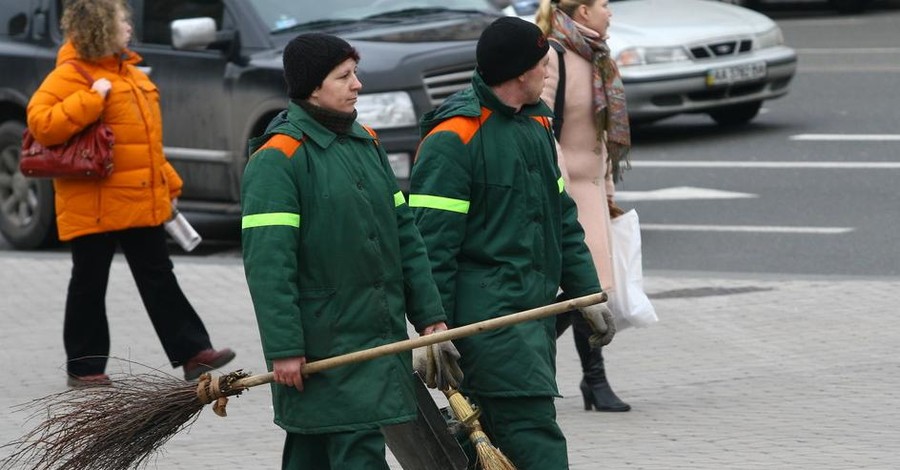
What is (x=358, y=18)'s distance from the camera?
11617 mm

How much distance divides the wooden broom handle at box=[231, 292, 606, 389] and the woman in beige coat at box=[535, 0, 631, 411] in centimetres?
191

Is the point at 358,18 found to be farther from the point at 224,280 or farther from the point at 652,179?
the point at 652,179

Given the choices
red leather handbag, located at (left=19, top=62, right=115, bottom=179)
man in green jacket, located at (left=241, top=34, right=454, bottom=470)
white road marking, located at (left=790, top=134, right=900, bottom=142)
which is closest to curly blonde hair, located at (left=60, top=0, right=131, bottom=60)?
red leather handbag, located at (left=19, top=62, right=115, bottom=179)

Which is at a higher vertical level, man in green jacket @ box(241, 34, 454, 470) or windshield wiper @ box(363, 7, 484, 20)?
man in green jacket @ box(241, 34, 454, 470)

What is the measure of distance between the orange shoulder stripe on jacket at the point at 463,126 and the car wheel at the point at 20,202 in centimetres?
708

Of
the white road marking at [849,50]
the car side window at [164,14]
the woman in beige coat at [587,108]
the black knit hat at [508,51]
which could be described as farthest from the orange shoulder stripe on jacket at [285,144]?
the white road marking at [849,50]

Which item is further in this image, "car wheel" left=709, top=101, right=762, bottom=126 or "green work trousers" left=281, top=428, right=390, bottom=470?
"car wheel" left=709, top=101, right=762, bottom=126

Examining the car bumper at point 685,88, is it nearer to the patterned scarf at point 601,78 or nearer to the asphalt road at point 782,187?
the asphalt road at point 782,187

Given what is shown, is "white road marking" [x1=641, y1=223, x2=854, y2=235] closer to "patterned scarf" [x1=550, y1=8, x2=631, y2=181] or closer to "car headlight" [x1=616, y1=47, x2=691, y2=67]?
"car headlight" [x1=616, y1=47, x2=691, y2=67]

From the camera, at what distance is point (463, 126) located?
521 centimetres

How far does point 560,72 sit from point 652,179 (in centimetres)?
727

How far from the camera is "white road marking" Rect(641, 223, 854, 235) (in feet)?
37.6

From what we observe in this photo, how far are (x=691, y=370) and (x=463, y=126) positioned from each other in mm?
3034

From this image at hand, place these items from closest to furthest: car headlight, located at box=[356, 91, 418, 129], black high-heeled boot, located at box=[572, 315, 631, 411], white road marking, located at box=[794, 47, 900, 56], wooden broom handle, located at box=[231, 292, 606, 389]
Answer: wooden broom handle, located at box=[231, 292, 606, 389] → black high-heeled boot, located at box=[572, 315, 631, 411] → car headlight, located at box=[356, 91, 418, 129] → white road marking, located at box=[794, 47, 900, 56]
